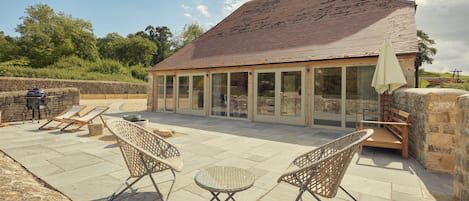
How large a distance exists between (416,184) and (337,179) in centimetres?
205

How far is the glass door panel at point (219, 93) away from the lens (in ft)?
33.8

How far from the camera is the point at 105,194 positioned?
8.79ft

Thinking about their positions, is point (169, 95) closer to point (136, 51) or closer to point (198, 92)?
point (198, 92)

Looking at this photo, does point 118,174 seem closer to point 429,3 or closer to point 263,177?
point 263,177

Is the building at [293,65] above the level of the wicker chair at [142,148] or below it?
above

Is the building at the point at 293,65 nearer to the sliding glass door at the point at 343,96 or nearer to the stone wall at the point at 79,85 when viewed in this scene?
the sliding glass door at the point at 343,96

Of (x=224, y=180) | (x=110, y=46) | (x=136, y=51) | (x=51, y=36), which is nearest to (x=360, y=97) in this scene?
(x=224, y=180)

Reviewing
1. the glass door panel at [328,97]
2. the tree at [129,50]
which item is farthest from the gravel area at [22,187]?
the tree at [129,50]

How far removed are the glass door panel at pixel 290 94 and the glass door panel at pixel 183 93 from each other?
5.15m

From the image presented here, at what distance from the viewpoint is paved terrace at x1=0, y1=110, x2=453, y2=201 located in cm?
277

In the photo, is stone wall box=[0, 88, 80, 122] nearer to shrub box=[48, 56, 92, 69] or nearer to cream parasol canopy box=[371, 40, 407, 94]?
cream parasol canopy box=[371, 40, 407, 94]

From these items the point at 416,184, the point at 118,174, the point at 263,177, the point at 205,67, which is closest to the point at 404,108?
the point at 416,184

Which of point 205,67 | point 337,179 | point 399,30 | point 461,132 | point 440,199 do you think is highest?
point 399,30

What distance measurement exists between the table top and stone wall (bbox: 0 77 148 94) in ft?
75.9
